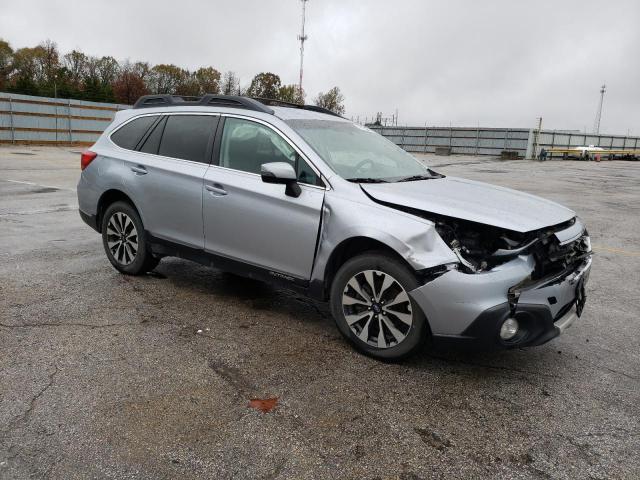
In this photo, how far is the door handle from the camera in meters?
4.44

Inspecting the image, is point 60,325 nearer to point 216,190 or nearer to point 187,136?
point 216,190

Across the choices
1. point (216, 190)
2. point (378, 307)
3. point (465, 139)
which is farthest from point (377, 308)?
point (465, 139)

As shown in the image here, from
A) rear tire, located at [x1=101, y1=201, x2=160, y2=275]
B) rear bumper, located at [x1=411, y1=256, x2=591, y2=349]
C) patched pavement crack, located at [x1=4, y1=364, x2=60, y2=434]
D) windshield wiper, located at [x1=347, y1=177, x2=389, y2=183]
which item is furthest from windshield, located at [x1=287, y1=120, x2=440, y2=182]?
patched pavement crack, located at [x1=4, y1=364, x2=60, y2=434]

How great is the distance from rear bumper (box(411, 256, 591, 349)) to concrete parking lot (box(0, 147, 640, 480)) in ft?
1.13

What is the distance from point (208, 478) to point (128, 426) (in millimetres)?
635

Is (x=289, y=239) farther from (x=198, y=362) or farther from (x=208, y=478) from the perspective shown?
(x=208, y=478)

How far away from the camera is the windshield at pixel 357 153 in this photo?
4148 millimetres

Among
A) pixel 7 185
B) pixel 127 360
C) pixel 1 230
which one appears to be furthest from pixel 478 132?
pixel 127 360

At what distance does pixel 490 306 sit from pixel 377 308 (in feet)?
2.46

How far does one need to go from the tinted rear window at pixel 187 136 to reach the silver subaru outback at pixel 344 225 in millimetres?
13

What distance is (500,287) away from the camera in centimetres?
325

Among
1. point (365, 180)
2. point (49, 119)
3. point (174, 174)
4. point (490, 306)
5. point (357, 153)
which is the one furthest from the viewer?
point (49, 119)

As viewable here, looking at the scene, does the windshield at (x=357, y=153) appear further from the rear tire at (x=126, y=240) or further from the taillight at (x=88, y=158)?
the taillight at (x=88, y=158)

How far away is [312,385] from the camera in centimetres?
337
